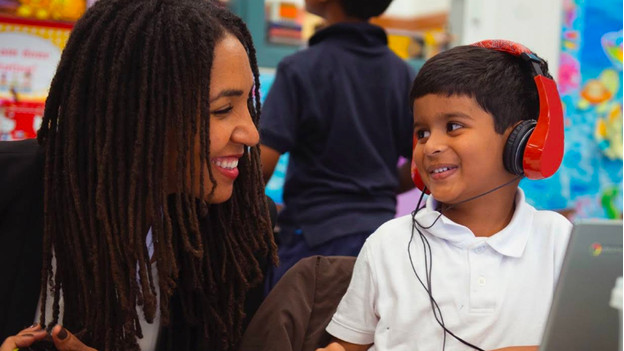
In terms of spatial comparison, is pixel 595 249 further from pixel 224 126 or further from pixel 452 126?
pixel 224 126

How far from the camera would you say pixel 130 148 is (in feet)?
3.98

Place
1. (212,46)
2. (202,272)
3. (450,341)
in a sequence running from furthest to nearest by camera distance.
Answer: (202,272), (212,46), (450,341)

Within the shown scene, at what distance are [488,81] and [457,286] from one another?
13.5 inches

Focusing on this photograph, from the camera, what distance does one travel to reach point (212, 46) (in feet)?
4.02

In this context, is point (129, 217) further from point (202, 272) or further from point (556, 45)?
point (556, 45)

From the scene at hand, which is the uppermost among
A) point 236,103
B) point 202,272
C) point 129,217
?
point 236,103

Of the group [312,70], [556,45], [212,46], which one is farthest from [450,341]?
[556,45]

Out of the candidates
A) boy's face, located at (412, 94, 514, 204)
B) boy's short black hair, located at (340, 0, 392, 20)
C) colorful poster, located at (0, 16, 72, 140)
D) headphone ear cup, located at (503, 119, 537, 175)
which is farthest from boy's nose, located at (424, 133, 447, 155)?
colorful poster, located at (0, 16, 72, 140)

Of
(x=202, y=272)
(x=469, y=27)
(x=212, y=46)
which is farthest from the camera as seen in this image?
(x=469, y=27)

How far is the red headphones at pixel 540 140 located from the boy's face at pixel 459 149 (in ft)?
0.10

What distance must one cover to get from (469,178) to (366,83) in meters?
0.84

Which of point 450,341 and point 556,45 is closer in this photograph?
point 450,341

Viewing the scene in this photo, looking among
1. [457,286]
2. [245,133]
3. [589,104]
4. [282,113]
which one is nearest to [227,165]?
[245,133]

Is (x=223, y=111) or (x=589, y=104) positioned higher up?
(x=223, y=111)
